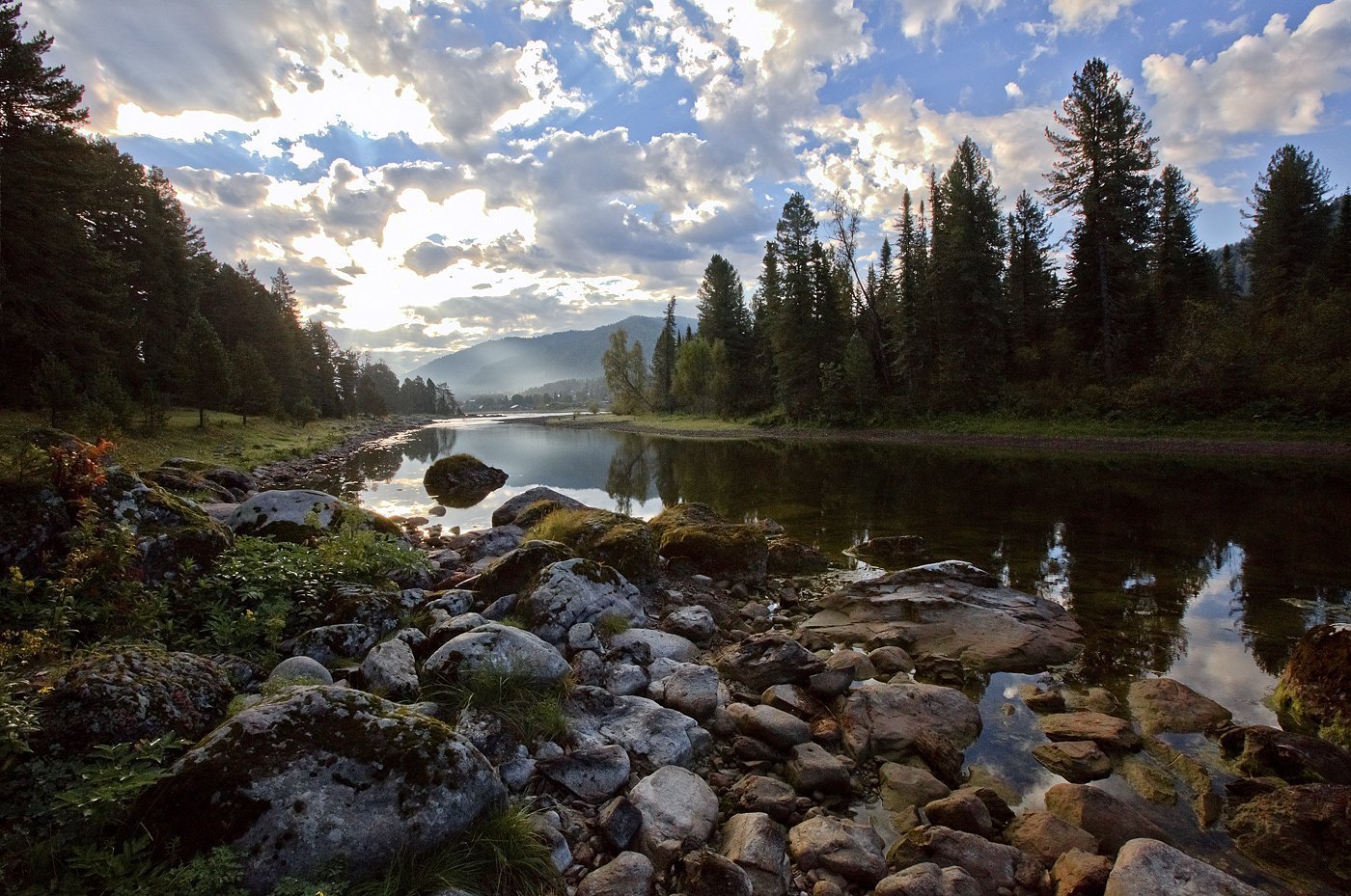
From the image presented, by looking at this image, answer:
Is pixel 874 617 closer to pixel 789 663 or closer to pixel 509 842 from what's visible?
pixel 789 663

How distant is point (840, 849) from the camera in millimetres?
4367

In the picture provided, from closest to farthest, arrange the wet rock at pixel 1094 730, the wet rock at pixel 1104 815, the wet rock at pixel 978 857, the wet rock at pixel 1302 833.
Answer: the wet rock at pixel 978 857, the wet rock at pixel 1302 833, the wet rock at pixel 1104 815, the wet rock at pixel 1094 730

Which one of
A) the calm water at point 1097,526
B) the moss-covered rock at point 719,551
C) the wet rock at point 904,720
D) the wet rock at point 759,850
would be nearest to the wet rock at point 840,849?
the wet rock at point 759,850

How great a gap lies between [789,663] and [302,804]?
5518mm

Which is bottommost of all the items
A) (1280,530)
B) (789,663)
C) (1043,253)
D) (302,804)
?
(1280,530)

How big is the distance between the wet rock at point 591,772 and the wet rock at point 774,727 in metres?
1.51

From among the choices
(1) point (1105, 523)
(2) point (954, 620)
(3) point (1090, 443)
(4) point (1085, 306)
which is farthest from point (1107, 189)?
(2) point (954, 620)

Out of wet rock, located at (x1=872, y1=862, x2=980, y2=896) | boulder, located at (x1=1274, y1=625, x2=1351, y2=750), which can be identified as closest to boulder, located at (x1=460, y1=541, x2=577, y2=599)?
wet rock, located at (x1=872, y1=862, x2=980, y2=896)

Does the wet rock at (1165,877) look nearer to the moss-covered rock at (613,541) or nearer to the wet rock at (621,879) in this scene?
the wet rock at (621,879)

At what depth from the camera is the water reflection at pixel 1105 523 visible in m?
8.92

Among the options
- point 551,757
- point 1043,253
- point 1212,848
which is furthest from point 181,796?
point 1043,253

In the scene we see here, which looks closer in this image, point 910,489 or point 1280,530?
point 1280,530

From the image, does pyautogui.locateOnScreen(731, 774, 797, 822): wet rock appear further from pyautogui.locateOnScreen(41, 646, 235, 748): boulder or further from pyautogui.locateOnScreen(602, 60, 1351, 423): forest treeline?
pyautogui.locateOnScreen(602, 60, 1351, 423): forest treeline

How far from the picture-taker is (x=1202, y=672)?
7941 mm
